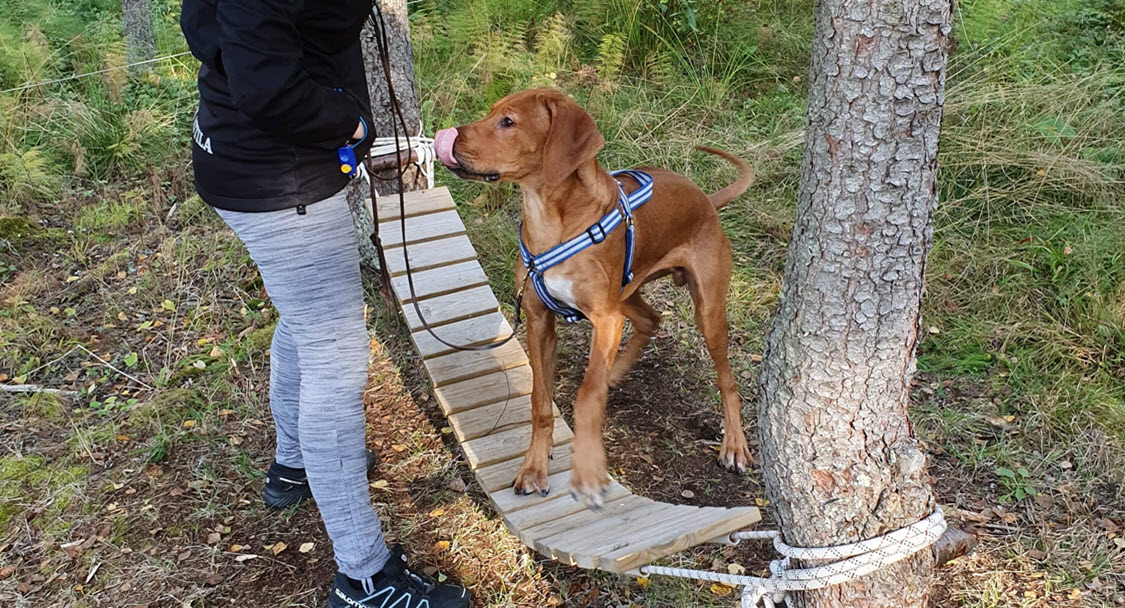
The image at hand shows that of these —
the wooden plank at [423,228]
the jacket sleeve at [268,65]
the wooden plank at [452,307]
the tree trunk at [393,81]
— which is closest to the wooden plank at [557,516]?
the wooden plank at [452,307]

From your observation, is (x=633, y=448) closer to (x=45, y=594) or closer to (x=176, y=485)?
(x=176, y=485)

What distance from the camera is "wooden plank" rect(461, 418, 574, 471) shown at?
3348 millimetres

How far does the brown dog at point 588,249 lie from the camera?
115 inches

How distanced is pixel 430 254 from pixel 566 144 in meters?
1.47

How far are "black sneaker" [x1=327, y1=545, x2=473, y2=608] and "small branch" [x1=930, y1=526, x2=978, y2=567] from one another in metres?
1.62

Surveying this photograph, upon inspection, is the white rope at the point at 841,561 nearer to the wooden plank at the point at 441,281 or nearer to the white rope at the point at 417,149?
the wooden plank at the point at 441,281

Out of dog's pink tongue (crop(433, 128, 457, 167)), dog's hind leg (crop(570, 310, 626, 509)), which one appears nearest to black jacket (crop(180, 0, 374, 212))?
dog's pink tongue (crop(433, 128, 457, 167))

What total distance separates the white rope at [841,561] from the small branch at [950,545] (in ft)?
0.59

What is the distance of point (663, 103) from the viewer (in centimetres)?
630

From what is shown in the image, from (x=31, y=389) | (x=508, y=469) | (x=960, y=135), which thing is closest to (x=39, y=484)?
(x=31, y=389)

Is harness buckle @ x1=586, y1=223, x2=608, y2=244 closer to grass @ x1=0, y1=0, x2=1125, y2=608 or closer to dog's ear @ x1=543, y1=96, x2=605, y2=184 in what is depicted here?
dog's ear @ x1=543, y1=96, x2=605, y2=184

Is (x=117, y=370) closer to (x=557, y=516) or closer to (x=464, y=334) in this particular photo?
(x=464, y=334)

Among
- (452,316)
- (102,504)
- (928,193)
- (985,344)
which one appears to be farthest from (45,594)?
(985,344)

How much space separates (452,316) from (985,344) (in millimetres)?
2752
